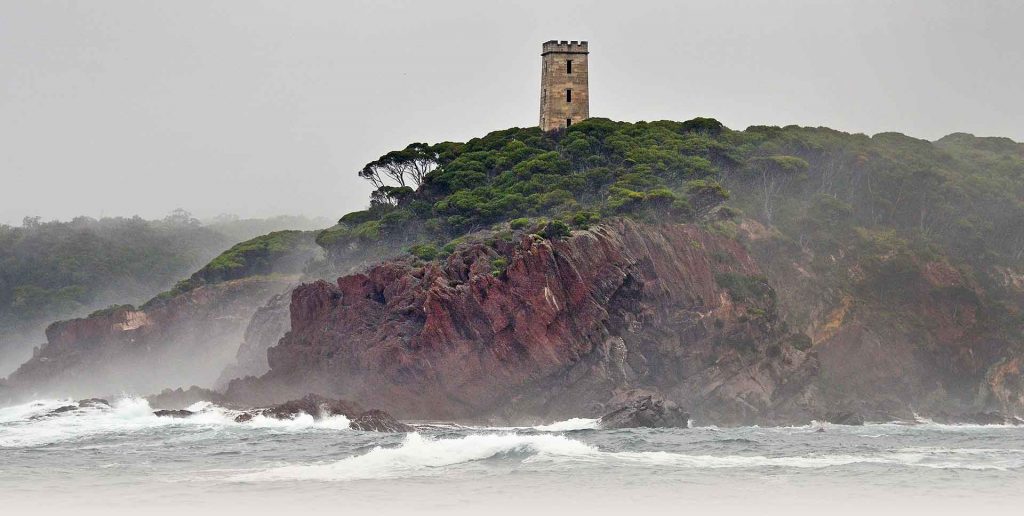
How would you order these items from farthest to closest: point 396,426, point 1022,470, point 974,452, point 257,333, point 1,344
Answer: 1. point 1,344
2. point 257,333
3. point 396,426
4. point 974,452
5. point 1022,470

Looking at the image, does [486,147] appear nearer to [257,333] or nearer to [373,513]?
[257,333]

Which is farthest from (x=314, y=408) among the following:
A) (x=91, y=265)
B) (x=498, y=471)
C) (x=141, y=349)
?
(x=91, y=265)

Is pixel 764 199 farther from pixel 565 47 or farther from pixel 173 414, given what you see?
pixel 173 414

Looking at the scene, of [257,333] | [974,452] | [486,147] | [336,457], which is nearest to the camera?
[336,457]

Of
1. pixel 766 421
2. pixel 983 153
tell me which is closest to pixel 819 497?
pixel 766 421

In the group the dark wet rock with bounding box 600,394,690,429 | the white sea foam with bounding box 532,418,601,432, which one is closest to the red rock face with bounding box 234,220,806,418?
the white sea foam with bounding box 532,418,601,432

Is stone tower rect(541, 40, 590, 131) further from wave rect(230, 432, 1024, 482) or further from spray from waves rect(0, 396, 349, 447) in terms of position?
wave rect(230, 432, 1024, 482)

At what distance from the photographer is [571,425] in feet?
225

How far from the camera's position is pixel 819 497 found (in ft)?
130

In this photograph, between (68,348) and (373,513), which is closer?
(373,513)

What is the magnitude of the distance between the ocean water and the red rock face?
7.21 m

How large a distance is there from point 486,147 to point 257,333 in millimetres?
23152

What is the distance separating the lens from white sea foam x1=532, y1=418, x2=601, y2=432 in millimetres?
65575

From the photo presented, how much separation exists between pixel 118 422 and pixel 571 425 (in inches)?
848
